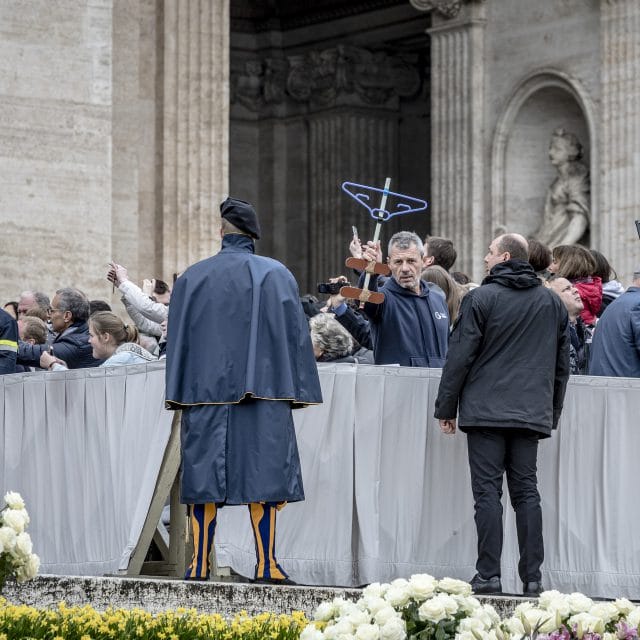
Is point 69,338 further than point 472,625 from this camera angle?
Yes

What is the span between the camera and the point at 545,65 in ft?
67.7

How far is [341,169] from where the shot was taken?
2569 cm

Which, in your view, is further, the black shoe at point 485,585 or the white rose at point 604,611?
the black shoe at point 485,585

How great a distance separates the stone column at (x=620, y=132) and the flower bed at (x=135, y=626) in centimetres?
1186

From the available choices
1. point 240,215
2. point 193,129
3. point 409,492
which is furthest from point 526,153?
point 240,215

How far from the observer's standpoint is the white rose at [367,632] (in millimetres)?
6805

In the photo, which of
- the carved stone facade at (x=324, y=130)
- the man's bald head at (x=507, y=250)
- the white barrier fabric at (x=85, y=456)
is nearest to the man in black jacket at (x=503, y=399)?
the man's bald head at (x=507, y=250)

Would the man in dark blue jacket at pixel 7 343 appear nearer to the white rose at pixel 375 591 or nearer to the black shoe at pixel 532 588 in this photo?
the black shoe at pixel 532 588

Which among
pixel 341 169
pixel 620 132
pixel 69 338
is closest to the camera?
pixel 69 338

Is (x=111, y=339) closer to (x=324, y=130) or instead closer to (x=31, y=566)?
(x=31, y=566)

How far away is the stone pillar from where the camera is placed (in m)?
25.6

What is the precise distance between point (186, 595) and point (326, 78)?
56.6ft

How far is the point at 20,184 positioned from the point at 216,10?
283 centimetres

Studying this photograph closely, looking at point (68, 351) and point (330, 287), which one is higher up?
point (330, 287)
